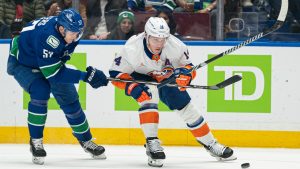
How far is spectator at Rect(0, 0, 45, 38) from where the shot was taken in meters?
7.82

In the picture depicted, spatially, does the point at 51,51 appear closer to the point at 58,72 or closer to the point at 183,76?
the point at 58,72

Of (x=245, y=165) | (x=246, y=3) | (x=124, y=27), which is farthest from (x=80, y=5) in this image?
(x=245, y=165)

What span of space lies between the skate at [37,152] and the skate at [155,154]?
715 mm

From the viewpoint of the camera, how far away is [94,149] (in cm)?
657

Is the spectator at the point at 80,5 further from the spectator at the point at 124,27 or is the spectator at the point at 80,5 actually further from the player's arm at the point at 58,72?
the player's arm at the point at 58,72

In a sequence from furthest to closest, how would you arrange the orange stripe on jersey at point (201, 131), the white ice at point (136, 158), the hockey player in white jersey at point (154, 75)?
the orange stripe on jersey at point (201, 131) < the white ice at point (136, 158) < the hockey player in white jersey at point (154, 75)

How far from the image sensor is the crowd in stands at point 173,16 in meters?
7.50

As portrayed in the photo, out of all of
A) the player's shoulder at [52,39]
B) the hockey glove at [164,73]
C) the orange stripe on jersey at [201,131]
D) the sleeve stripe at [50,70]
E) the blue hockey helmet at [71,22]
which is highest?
the blue hockey helmet at [71,22]

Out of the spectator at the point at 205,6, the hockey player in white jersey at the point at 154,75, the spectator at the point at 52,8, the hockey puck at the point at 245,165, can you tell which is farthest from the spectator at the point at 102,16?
the hockey puck at the point at 245,165

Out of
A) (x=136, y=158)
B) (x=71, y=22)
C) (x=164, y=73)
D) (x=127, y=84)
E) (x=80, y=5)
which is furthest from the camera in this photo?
(x=80, y=5)

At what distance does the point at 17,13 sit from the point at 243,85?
2.01 metres

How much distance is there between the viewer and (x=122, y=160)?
21.5ft

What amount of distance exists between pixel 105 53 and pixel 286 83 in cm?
150

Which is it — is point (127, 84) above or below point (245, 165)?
above
